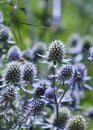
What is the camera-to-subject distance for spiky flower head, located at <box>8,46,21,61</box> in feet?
4.78

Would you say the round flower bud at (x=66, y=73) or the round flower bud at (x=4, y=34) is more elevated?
the round flower bud at (x=4, y=34)

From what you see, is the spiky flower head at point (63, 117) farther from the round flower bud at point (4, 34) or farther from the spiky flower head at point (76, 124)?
the round flower bud at point (4, 34)

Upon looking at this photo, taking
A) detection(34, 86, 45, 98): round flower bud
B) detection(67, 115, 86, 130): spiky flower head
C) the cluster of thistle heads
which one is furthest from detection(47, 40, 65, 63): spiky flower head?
detection(67, 115, 86, 130): spiky flower head

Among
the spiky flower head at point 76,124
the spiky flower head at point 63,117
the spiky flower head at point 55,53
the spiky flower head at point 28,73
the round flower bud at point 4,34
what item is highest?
the round flower bud at point 4,34

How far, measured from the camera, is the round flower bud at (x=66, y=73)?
140 centimetres

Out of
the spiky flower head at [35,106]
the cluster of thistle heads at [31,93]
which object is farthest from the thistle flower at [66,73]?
the spiky flower head at [35,106]

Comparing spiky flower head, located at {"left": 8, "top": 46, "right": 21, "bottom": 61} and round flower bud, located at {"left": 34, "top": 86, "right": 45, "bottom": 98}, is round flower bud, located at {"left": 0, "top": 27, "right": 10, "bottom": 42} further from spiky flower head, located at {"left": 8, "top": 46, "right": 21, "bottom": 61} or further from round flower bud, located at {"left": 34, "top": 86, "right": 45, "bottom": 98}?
round flower bud, located at {"left": 34, "top": 86, "right": 45, "bottom": 98}

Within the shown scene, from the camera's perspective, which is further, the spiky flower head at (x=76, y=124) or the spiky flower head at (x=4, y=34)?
the spiky flower head at (x=4, y=34)

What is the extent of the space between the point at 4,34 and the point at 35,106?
0.30 m

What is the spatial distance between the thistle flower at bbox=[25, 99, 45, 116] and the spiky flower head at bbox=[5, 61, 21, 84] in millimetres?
80

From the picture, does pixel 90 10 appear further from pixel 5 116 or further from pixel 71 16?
pixel 5 116

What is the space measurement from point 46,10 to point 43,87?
1.85m

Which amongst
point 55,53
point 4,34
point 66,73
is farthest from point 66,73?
point 4,34

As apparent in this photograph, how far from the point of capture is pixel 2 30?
1.51 meters
